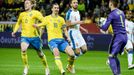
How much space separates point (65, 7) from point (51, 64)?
489 inches

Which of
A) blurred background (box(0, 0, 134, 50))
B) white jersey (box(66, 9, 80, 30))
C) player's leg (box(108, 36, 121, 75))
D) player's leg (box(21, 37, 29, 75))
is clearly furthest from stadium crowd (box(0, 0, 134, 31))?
player's leg (box(108, 36, 121, 75))

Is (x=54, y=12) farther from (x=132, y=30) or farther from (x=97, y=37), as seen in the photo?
(x=97, y=37)

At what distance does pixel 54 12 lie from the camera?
1703cm

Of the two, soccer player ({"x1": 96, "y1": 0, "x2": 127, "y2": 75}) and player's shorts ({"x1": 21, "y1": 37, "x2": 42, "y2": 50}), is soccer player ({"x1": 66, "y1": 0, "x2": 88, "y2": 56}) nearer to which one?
player's shorts ({"x1": 21, "y1": 37, "x2": 42, "y2": 50})

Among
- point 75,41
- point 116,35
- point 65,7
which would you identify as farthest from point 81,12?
point 116,35

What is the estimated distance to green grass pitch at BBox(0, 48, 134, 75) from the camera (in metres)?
19.0

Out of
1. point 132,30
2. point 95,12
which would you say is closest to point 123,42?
point 132,30

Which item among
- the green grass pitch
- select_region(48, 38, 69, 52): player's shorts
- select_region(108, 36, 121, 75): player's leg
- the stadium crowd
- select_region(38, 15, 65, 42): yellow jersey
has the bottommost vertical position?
the green grass pitch

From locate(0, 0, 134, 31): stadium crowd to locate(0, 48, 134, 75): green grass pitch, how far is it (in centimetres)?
413

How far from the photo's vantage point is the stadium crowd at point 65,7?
109ft

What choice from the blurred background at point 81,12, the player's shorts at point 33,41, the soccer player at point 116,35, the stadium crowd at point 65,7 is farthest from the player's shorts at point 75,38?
the stadium crowd at point 65,7

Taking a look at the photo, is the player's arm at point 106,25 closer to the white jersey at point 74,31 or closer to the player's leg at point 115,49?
the player's leg at point 115,49

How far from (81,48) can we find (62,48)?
3.22 metres

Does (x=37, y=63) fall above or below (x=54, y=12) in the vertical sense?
below
